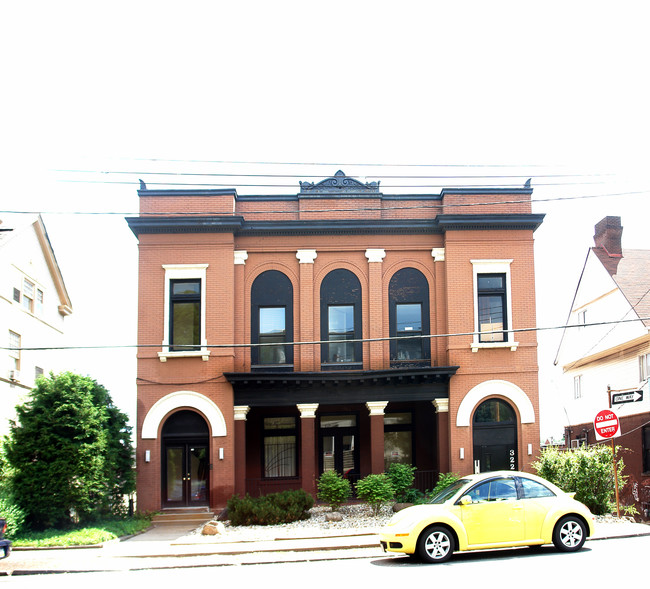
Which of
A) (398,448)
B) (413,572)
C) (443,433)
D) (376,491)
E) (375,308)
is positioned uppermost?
(375,308)

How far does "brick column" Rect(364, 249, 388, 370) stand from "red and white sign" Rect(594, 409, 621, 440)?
22.1ft

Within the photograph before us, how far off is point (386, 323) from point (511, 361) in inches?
156

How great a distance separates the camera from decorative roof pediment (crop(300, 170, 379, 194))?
25.0m

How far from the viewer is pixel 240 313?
24.3m

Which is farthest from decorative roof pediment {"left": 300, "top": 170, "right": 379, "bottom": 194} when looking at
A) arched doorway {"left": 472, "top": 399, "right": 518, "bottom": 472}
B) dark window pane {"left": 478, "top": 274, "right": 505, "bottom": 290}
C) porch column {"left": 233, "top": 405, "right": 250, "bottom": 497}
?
arched doorway {"left": 472, "top": 399, "right": 518, "bottom": 472}

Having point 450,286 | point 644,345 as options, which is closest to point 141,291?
point 450,286

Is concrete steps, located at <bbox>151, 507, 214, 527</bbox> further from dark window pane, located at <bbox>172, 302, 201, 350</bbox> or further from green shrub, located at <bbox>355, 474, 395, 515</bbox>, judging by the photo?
dark window pane, located at <bbox>172, 302, 201, 350</bbox>

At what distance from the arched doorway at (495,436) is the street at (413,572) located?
24.5ft

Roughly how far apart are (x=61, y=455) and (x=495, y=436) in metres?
12.4

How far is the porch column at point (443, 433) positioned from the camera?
2369cm

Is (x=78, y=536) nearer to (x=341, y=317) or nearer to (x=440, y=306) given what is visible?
(x=341, y=317)

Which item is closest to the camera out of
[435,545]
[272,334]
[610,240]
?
[435,545]

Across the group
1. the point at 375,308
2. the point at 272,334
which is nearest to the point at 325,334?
the point at 272,334

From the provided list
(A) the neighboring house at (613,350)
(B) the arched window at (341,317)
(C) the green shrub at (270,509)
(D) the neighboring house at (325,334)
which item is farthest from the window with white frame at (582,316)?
(C) the green shrub at (270,509)
